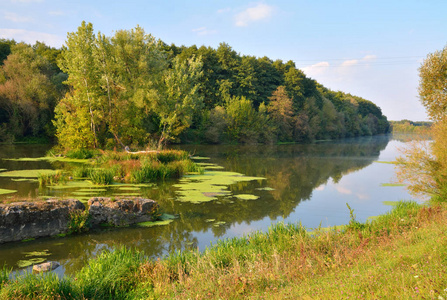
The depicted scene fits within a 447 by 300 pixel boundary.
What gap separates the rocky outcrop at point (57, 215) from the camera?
7.78m

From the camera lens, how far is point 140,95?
2495cm

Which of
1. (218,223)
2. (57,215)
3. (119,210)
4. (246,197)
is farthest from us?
(246,197)

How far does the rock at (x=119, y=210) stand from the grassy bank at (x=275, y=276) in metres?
3.22

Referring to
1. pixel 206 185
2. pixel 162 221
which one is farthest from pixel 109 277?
pixel 206 185

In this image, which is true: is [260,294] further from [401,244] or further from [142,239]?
[142,239]

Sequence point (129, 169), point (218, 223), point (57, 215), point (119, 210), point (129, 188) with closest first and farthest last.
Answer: point (57, 215), point (119, 210), point (218, 223), point (129, 188), point (129, 169)

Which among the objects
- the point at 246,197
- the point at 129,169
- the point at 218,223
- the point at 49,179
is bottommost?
the point at 218,223

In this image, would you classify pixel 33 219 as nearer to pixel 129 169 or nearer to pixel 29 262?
pixel 29 262

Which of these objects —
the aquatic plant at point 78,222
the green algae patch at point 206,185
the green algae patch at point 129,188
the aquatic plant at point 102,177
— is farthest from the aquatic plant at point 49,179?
the aquatic plant at point 78,222

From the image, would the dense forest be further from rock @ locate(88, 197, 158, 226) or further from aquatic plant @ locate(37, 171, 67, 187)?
rock @ locate(88, 197, 158, 226)

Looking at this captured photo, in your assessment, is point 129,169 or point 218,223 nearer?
point 218,223

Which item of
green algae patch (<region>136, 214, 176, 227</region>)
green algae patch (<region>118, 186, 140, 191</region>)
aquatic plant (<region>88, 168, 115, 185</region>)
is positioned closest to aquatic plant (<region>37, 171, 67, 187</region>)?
aquatic plant (<region>88, 168, 115, 185</region>)

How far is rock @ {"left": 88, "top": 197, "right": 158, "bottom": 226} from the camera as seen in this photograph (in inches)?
358

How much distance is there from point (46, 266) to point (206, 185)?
9548 millimetres
